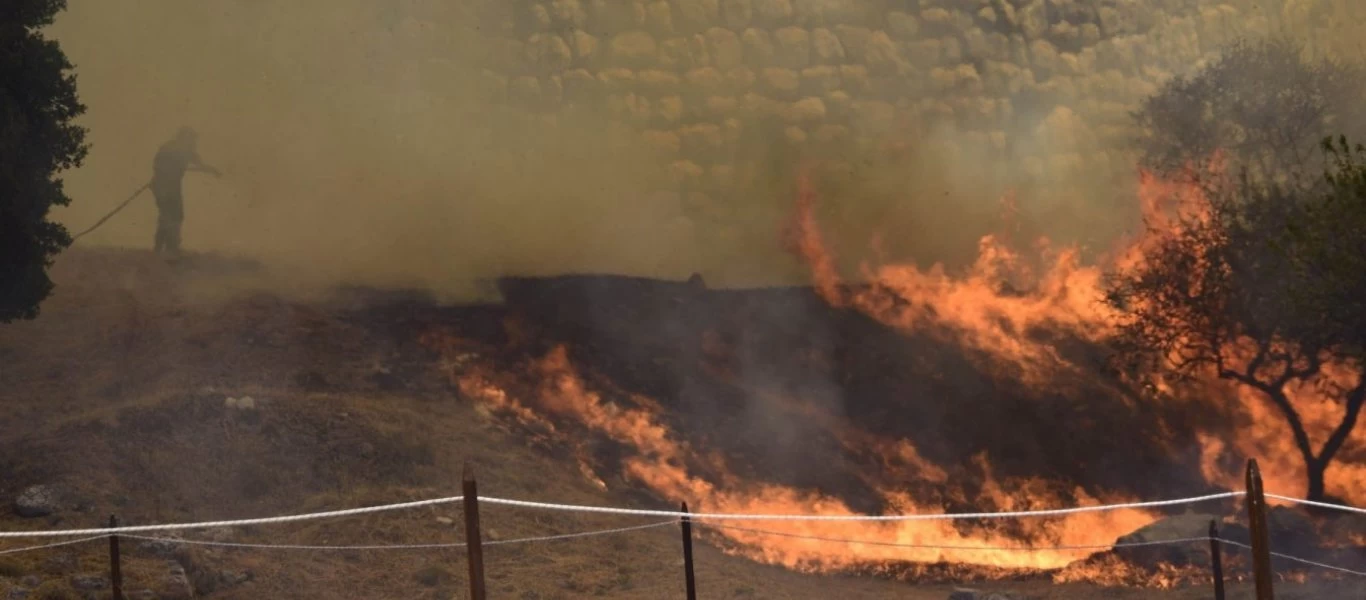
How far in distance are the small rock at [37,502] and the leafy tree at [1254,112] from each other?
14427mm

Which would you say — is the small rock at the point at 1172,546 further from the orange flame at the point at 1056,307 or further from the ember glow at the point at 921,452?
the orange flame at the point at 1056,307

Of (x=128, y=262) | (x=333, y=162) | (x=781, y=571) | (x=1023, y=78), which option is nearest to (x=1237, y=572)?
(x=781, y=571)

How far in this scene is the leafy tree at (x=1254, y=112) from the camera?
1830 centimetres

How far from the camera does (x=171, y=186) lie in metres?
15.6

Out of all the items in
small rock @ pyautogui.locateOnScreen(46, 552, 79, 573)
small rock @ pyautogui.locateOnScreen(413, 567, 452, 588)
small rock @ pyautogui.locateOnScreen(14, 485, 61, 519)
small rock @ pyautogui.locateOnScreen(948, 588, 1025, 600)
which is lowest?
small rock @ pyautogui.locateOnScreen(948, 588, 1025, 600)

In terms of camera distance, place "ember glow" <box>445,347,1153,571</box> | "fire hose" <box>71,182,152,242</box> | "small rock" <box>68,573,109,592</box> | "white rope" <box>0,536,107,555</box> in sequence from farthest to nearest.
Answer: "fire hose" <box>71,182,152,242</box>
"ember glow" <box>445,347,1153,571</box>
"small rock" <box>68,573,109,592</box>
"white rope" <box>0,536,107,555</box>


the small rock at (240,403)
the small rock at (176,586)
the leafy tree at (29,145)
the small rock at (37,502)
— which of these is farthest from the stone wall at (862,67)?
the small rock at (176,586)

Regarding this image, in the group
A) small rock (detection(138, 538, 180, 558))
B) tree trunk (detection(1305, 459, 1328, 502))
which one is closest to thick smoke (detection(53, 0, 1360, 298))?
tree trunk (detection(1305, 459, 1328, 502))

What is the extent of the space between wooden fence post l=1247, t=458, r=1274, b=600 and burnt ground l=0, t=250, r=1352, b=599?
514 cm

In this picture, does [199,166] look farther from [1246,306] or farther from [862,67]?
[1246,306]

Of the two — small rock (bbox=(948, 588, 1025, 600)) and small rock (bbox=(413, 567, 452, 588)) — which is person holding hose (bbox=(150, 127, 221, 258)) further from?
small rock (bbox=(948, 588, 1025, 600))

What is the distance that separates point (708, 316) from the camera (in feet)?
56.1

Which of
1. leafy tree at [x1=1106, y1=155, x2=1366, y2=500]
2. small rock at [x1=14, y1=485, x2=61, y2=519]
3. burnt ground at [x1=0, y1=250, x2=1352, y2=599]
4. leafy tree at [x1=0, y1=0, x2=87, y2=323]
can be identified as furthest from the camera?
leafy tree at [x1=1106, y1=155, x2=1366, y2=500]

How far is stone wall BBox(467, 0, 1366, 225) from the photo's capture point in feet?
56.4
